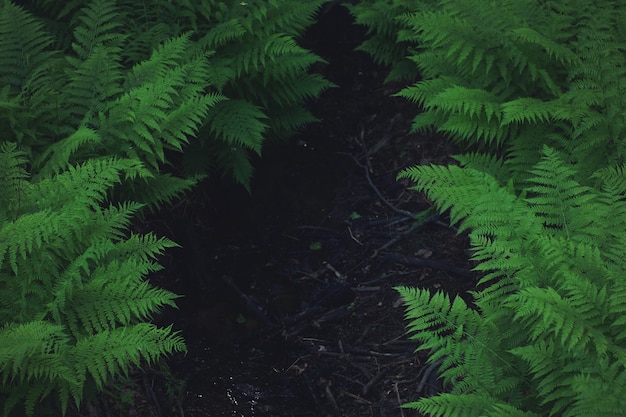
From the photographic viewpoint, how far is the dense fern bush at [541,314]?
272cm

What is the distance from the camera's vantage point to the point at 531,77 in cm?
437

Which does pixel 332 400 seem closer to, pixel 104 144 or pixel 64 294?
pixel 64 294

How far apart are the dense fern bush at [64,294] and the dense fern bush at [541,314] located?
1.33m

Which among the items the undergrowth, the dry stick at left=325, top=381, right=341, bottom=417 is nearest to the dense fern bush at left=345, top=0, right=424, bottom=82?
the undergrowth

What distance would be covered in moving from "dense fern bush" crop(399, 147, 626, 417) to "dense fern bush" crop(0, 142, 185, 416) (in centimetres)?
133

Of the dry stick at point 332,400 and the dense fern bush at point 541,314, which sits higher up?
the dense fern bush at point 541,314

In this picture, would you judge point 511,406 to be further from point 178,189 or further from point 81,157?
point 81,157

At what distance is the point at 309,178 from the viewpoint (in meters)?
5.63

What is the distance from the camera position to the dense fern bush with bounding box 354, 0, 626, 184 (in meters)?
3.99

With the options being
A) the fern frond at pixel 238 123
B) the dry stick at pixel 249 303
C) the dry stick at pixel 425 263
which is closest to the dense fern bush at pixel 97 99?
the fern frond at pixel 238 123

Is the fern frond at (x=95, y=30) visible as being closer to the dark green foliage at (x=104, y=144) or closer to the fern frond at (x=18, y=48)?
the dark green foliage at (x=104, y=144)

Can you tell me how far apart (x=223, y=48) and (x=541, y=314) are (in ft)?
10.5

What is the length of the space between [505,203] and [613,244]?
0.56m

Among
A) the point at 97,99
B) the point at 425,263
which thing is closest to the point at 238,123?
the point at 97,99
